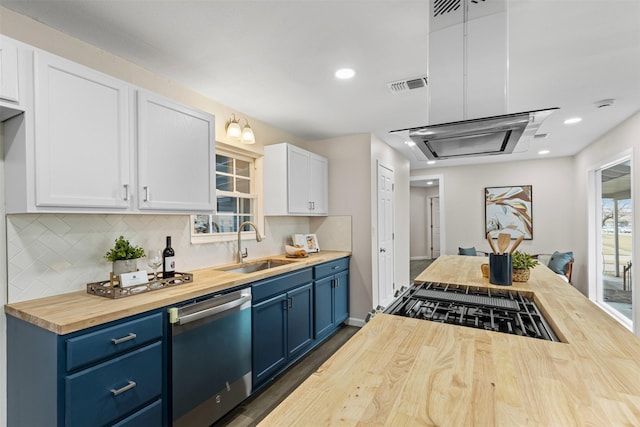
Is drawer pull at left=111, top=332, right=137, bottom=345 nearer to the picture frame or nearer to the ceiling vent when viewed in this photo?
the picture frame

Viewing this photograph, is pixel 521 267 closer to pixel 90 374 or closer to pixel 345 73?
pixel 345 73

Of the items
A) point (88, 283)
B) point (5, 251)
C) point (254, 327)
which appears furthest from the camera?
point (254, 327)

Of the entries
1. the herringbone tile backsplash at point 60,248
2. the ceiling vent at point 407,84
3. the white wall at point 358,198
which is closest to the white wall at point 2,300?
the herringbone tile backsplash at point 60,248

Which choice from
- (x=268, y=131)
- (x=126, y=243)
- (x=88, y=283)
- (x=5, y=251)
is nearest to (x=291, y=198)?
(x=268, y=131)

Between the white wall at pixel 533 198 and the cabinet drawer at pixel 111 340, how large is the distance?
19.5ft

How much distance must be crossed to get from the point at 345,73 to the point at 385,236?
2631mm

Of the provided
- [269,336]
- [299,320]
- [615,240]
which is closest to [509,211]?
[615,240]

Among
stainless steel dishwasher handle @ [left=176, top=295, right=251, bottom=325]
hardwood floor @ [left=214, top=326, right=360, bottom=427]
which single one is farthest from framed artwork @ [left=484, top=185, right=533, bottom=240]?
stainless steel dishwasher handle @ [left=176, top=295, right=251, bottom=325]

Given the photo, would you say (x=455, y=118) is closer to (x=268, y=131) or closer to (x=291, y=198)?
(x=291, y=198)

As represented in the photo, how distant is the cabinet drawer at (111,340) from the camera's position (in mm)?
1369

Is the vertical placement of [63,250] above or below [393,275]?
above

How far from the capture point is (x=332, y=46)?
197 centimetres

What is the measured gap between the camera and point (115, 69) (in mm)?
2098

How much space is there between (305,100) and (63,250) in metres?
2.13
